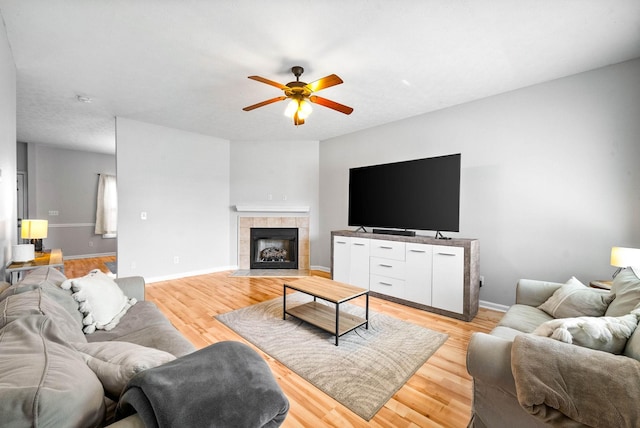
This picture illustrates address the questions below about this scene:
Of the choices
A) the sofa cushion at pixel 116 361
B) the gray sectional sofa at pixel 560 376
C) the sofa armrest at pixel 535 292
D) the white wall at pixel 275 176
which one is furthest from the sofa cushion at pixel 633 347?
the white wall at pixel 275 176

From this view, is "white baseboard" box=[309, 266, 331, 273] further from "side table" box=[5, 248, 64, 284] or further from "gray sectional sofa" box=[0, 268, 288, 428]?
"gray sectional sofa" box=[0, 268, 288, 428]

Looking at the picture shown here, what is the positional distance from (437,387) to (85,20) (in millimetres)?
3637

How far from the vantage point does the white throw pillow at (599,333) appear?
3.87 ft

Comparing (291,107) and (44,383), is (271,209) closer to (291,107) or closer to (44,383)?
(291,107)

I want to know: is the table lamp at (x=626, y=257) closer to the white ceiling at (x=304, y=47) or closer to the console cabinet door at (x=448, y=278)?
the console cabinet door at (x=448, y=278)

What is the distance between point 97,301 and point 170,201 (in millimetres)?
3096

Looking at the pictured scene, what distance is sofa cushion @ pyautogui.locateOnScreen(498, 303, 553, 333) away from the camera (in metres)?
1.87

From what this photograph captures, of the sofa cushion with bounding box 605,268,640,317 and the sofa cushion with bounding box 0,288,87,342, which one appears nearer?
the sofa cushion with bounding box 0,288,87,342

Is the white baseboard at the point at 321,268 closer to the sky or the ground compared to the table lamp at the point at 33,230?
closer to the ground

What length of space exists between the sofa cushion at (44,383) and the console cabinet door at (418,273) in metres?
3.13

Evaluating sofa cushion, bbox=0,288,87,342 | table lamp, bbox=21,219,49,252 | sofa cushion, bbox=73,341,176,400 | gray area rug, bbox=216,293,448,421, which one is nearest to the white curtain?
table lamp, bbox=21,219,49,252

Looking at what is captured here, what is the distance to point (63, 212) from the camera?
20.9 ft

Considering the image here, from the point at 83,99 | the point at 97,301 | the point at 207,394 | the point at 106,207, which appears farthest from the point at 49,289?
the point at 106,207

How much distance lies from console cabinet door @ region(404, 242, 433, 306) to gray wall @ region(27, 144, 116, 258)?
740 centimetres
